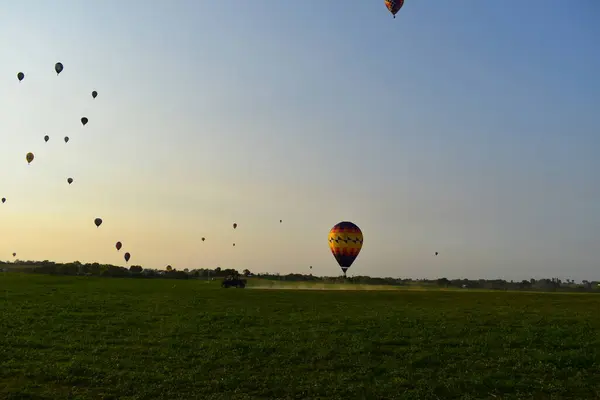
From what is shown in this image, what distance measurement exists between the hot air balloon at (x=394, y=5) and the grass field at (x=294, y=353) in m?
39.7

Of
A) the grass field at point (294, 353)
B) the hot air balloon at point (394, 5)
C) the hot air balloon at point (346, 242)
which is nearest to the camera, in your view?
the grass field at point (294, 353)

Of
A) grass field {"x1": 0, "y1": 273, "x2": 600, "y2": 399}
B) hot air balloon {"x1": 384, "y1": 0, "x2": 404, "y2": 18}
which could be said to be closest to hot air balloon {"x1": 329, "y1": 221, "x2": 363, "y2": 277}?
hot air balloon {"x1": 384, "y1": 0, "x2": 404, "y2": 18}

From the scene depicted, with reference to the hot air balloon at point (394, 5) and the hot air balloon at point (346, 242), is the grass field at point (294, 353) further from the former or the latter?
the hot air balloon at point (346, 242)

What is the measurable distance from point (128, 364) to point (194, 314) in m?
16.7

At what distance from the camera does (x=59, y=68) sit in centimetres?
8675

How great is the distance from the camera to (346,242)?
10106 centimetres

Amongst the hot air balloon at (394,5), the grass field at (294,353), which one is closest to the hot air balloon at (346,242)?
the hot air balloon at (394,5)

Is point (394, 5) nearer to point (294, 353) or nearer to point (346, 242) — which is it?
point (346, 242)

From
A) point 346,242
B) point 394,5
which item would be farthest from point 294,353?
point 346,242

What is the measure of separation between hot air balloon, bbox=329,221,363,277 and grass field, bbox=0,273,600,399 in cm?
5084

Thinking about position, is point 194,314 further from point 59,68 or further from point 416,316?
point 59,68

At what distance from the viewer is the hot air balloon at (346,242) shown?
101m

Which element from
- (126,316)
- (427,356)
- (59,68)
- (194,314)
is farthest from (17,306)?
(59,68)

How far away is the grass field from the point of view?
1028 inches
